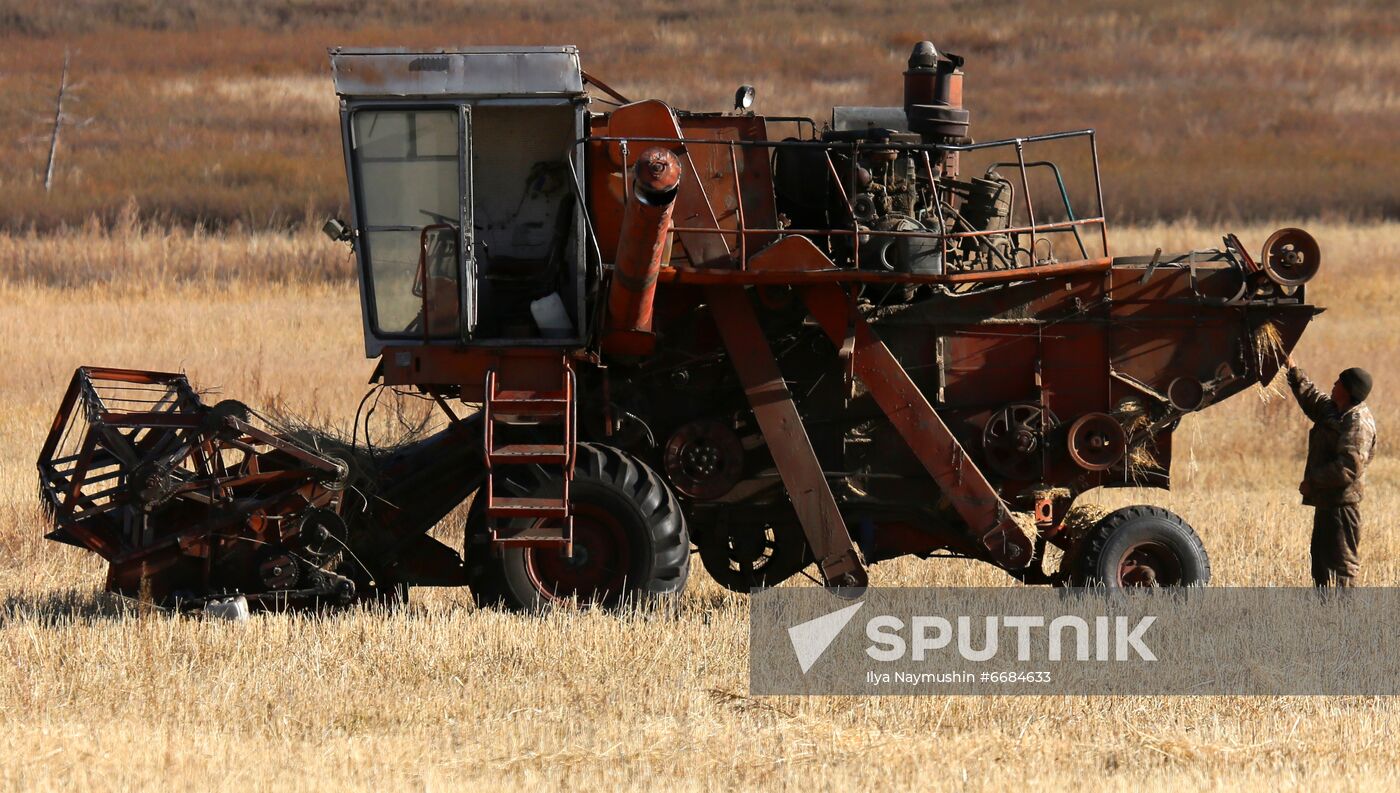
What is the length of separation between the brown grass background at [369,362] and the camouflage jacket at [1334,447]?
96cm

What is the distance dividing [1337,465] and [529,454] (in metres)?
4.57

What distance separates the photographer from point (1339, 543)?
10.6 metres

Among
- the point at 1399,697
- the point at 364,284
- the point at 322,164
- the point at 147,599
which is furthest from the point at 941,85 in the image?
the point at 322,164

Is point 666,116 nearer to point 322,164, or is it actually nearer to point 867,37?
point 322,164

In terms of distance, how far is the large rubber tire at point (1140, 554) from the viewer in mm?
10453

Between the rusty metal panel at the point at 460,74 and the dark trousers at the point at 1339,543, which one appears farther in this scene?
the dark trousers at the point at 1339,543

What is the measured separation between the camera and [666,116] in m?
9.95

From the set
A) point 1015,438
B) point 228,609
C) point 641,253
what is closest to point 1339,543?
point 1015,438

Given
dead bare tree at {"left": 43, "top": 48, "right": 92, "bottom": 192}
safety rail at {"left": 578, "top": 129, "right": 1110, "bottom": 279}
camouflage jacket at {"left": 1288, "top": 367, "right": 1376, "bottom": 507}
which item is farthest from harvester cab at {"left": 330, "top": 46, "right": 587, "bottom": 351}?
dead bare tree at {"left": 43, "top": 48, "right": 92, "bottom": 192}

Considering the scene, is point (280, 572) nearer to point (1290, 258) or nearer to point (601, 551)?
point (601, 551)

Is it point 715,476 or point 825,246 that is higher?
point 825,246

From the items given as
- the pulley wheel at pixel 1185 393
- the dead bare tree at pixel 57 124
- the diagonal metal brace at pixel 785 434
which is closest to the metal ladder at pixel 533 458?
the diagonal metal brace at pixel 785 434

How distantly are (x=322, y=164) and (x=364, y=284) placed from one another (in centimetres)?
2910

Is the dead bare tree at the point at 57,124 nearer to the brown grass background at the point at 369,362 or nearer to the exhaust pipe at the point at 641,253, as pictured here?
the brown grass background at the point at 369,362
